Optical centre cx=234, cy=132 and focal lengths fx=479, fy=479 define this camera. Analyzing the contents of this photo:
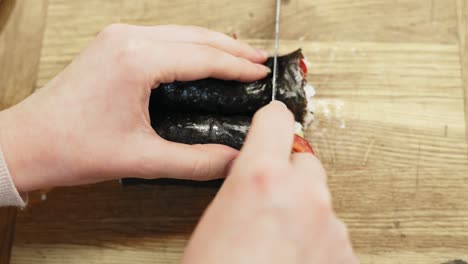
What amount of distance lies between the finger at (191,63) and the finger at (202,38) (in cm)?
7

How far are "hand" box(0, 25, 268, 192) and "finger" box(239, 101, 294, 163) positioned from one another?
345mm

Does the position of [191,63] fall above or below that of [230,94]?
above

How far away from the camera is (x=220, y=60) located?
5.13 ft

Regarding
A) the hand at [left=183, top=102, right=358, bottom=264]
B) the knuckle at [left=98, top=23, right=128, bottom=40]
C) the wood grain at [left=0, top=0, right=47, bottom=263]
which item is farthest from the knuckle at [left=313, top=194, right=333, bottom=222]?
the wood grain at [left=0, top=0, right=47, bottom=263]

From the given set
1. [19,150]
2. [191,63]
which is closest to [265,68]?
[191,63]

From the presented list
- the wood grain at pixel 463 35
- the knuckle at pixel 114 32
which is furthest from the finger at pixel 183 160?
the wood grain at pixel 463 35

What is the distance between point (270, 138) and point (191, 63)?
496 mm

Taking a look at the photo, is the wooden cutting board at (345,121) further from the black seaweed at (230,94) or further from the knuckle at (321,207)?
the knuckle at (321,207)

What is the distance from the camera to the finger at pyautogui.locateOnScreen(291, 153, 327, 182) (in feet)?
3.68

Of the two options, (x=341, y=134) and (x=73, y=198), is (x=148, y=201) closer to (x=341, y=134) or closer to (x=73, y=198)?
(x=73, y=198)

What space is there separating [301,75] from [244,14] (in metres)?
0.41

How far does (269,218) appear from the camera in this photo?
104 cm

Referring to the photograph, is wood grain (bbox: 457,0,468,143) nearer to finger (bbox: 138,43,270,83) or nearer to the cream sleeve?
finger (bbox: 138,43,270,83)

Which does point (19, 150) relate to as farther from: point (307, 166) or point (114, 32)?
point (307, 166)
